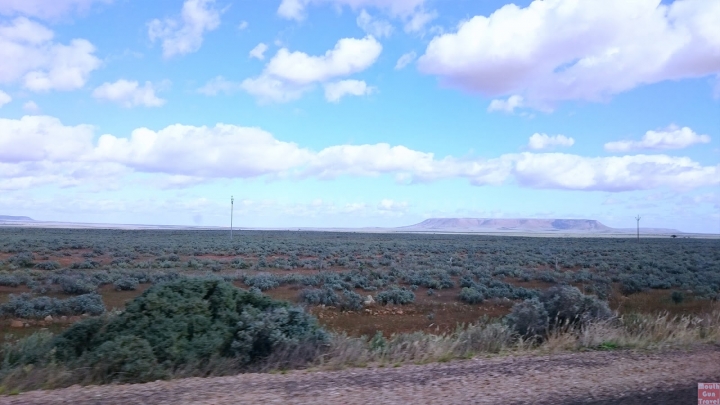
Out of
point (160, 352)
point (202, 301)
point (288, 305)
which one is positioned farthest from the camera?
point (288, 305)

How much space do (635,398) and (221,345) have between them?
5.73 metres

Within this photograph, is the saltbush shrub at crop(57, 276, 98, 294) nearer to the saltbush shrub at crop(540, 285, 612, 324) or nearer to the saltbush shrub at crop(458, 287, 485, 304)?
the saltbush shrub at crop(458, 287, 485, 304)

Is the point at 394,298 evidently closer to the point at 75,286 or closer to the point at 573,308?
the point at 573,308

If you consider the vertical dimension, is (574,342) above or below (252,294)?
below

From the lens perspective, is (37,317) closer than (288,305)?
No

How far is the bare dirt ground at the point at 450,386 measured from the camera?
274 inches

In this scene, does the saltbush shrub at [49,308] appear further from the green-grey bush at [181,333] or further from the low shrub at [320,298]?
the green-grey bush at [181,333]

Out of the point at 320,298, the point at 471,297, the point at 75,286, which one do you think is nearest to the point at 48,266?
the point at 75,286

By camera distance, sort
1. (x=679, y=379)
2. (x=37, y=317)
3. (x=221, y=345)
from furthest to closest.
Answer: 1. (x=37, y=317)
2. (x=221, y=345)
3. (x=679, y=379)

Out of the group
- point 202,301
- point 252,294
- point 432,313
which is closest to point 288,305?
point 252,294

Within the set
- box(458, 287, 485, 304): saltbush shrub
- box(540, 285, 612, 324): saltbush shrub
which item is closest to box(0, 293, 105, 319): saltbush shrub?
box(458, 287, 485, 304): saltbush shrub

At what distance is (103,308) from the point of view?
18766mm

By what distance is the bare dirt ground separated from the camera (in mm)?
6961

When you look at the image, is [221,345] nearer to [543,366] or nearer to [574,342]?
[543,366]
